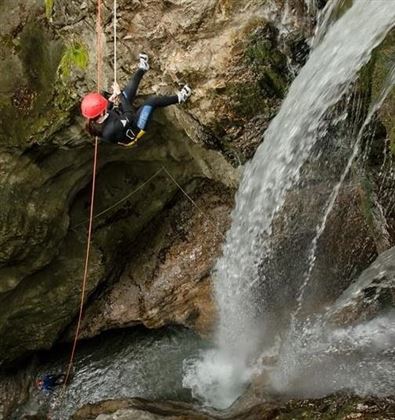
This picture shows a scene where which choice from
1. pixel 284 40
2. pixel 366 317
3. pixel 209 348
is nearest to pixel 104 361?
pixel 209 348

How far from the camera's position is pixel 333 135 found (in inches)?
275

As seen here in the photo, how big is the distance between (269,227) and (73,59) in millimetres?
3711

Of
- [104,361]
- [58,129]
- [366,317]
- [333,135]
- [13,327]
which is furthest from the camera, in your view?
[104,361]

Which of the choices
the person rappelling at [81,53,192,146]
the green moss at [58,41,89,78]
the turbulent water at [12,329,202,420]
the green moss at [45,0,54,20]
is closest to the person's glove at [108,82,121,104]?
the person rappelling at [81,53,192,146]

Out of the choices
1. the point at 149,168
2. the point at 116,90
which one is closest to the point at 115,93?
the point at 116,90

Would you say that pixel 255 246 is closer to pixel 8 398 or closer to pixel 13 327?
pixel 13 327

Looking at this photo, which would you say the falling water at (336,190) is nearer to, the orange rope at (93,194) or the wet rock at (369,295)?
the wet rock at (369,295)

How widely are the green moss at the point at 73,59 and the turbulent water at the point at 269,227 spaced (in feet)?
9.01

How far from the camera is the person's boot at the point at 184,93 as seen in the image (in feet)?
23.2

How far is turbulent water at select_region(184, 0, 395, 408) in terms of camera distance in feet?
19.8

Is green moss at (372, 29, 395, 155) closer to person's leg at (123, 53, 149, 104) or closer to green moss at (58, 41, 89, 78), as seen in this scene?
person's leg at (123, 53, 149, 104)

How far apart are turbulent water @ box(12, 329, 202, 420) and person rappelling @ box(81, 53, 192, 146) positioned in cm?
498

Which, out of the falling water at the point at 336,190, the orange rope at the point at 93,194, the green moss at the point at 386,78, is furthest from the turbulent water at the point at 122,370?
the green moss at the point at 386,78

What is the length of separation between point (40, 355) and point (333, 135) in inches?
308
